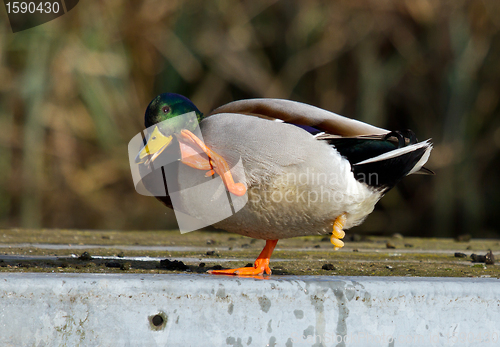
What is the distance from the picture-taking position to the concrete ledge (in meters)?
1.47

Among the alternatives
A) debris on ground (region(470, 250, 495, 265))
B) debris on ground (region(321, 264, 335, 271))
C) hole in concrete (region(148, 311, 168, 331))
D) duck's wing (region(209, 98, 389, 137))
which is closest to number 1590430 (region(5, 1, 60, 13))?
duck's wing (region(209, 98, 389, 137))

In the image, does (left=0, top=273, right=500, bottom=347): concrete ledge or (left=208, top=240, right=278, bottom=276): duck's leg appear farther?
(left=208, top=240, right=278, bottom=276): duck's leg

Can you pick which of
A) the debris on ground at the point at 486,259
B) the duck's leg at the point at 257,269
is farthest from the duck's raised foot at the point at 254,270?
the debris on ground at the point at 486,259

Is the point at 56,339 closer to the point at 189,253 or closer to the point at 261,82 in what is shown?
the point at 189,253

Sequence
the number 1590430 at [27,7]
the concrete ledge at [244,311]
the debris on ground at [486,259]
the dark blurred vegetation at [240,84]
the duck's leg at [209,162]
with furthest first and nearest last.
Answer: the dark blurred vegetation at [240,84] → the number 1590430 at [27,7] → the debris on ground at [486,259] → the duck's leg at [209,162] → the concrete ledge at [244,311]

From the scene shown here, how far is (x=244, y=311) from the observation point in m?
1.57

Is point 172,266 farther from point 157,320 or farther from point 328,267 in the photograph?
point 157,320

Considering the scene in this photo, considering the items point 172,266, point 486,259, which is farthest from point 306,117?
point 486,259

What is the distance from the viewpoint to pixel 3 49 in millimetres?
6426

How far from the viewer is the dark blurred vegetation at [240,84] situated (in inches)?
258

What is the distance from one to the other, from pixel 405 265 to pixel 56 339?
1.61 m

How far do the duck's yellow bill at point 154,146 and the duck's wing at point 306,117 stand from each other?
0.28m

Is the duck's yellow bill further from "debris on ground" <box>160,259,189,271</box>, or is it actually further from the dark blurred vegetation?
the dark blurred vegetation

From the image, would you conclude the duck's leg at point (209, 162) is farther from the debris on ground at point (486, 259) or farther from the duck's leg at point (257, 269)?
the debris on ground at point (486, 259)
